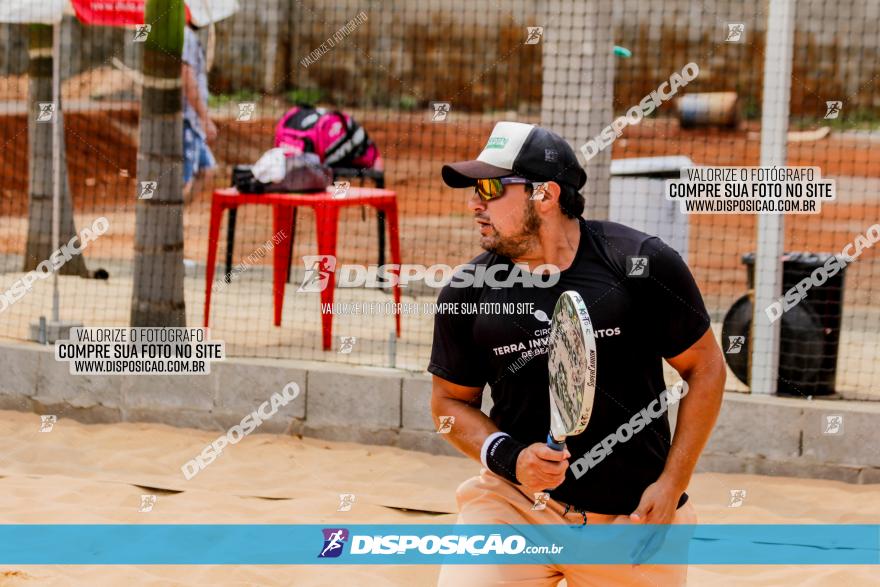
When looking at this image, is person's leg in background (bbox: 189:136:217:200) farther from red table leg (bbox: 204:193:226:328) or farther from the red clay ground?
red table leg (bbox: 204:193:226:328)

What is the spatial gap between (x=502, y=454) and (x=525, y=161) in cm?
82

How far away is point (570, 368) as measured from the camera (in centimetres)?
343

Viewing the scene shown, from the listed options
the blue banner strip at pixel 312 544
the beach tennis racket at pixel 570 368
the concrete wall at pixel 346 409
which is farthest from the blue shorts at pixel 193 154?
the beach tennis racket at pixel 570 368

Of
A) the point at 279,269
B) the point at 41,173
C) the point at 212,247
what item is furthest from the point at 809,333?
the point at 41,173

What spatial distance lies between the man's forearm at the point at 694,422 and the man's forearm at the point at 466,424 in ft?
1.71

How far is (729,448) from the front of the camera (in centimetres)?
724

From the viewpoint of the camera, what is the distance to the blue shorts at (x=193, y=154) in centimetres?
1186

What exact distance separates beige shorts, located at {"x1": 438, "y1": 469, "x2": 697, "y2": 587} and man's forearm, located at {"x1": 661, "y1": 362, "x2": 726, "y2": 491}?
16cm

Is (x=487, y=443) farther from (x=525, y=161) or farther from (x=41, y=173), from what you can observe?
(x=41, y=173)

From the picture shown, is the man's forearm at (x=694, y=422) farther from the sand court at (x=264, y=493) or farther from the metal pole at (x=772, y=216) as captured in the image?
the metal pole at (x=772, y=216)

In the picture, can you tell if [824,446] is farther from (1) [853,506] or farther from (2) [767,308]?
(2) [767,308]

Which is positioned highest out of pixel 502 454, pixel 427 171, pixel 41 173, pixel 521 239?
pixel 427 171

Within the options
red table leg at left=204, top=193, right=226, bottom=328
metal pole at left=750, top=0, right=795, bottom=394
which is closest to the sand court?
metal pole at left=750, top=0, right=795, bottom=394

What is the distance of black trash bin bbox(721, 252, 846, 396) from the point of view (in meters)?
7.73
